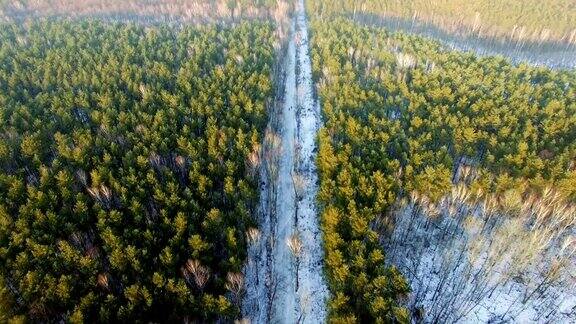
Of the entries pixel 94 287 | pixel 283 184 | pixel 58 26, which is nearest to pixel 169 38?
pixel 58 26

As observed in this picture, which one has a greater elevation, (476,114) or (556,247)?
(476,114)

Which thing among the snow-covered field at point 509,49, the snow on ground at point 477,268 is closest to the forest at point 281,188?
the snow on ground at point 477,268

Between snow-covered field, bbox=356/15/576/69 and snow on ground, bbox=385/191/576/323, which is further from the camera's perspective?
snow-covered field, bbox=356/15/576/69

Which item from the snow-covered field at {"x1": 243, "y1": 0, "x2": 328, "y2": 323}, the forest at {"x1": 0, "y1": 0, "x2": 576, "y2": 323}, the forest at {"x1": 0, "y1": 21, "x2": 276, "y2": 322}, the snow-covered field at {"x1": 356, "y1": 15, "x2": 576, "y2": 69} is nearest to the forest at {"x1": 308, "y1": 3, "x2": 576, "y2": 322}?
the forest at {"x1": 0, "y1": 0, "x2": 576, "y2": 323}

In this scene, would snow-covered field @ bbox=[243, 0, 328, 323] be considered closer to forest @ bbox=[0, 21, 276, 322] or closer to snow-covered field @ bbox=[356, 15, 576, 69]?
forest @ bbox=[0, 21, 276, 322]

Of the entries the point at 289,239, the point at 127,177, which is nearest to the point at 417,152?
the point at 289,239

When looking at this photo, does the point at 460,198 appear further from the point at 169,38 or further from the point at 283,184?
the point at 169,38

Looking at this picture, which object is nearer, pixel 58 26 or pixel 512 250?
pixel 512 250
